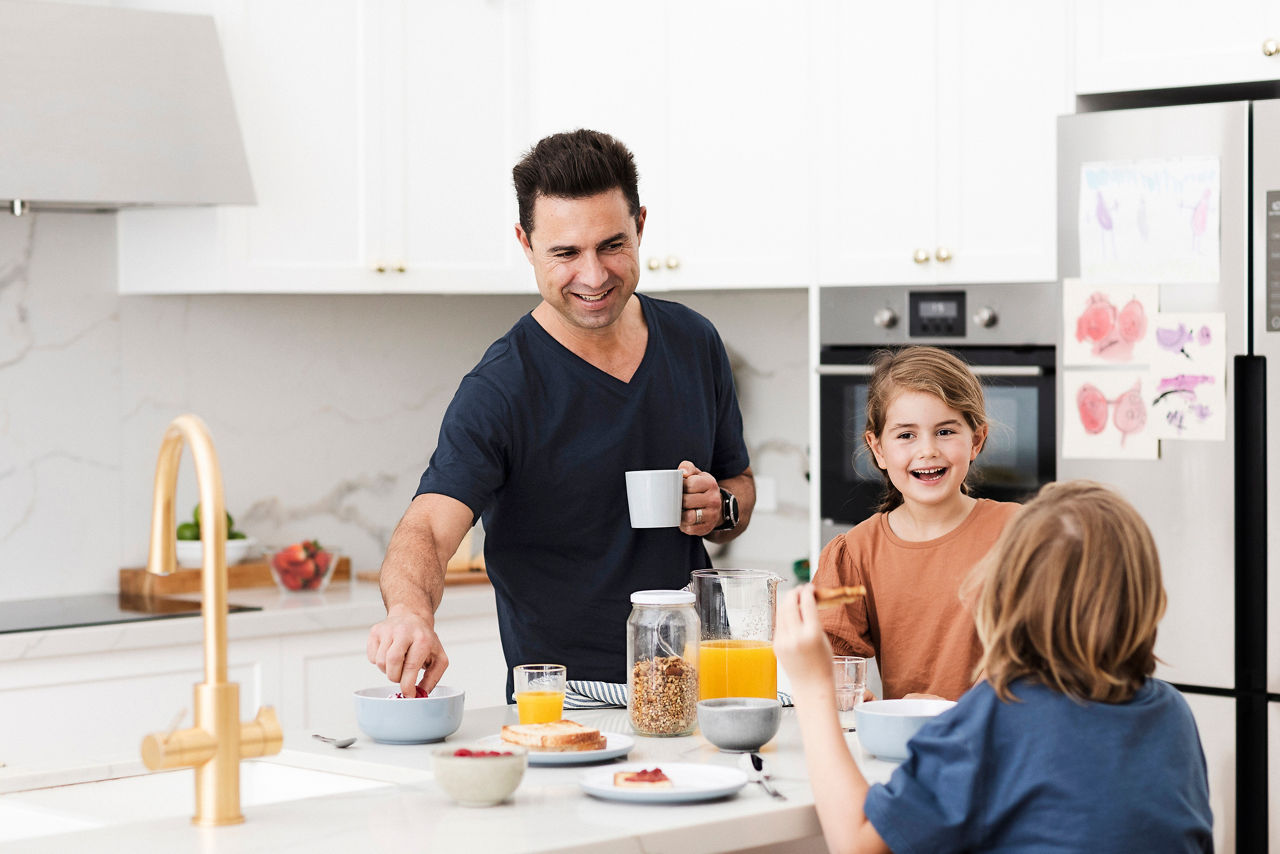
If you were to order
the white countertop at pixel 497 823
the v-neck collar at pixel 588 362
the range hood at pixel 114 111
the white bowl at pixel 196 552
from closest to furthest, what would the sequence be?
the white countertop at pixel 497 823 → the v-neck collar at pixel 588 362 → the range hood at pixel 114 111 → the white bowl at pixel 196 552

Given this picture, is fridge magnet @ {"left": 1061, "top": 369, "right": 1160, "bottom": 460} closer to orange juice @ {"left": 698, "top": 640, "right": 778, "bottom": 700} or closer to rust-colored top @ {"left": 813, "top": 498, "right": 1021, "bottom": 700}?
rust-colored top @ {"left": 813, "top": 498, "right": 1021, "bottom": 700}

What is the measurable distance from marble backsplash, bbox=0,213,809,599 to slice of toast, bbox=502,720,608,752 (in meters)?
2.20

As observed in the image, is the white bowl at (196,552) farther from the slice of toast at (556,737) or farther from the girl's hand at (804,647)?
the girl's hand at (804,647)

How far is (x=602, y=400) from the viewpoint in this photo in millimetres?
2273

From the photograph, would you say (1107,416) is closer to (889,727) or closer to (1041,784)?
(889,727)

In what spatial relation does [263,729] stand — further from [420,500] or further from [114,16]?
[114,16]

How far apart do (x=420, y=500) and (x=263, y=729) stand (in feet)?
2.17

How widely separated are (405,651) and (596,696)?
379 mm

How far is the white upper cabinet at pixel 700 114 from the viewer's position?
348 cm

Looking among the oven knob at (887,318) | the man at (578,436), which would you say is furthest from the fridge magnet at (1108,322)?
the man at (578,436)

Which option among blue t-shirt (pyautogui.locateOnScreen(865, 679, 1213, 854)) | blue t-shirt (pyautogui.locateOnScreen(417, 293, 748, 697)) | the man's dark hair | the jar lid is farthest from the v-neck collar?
blue t-shirt (pyautogui.locateOnScreen(865, 679, 1213, 854))

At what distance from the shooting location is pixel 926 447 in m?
2.14

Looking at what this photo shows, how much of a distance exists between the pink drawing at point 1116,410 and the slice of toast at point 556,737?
1.66 meters

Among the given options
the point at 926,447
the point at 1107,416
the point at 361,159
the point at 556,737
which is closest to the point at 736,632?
the point at 556,737
